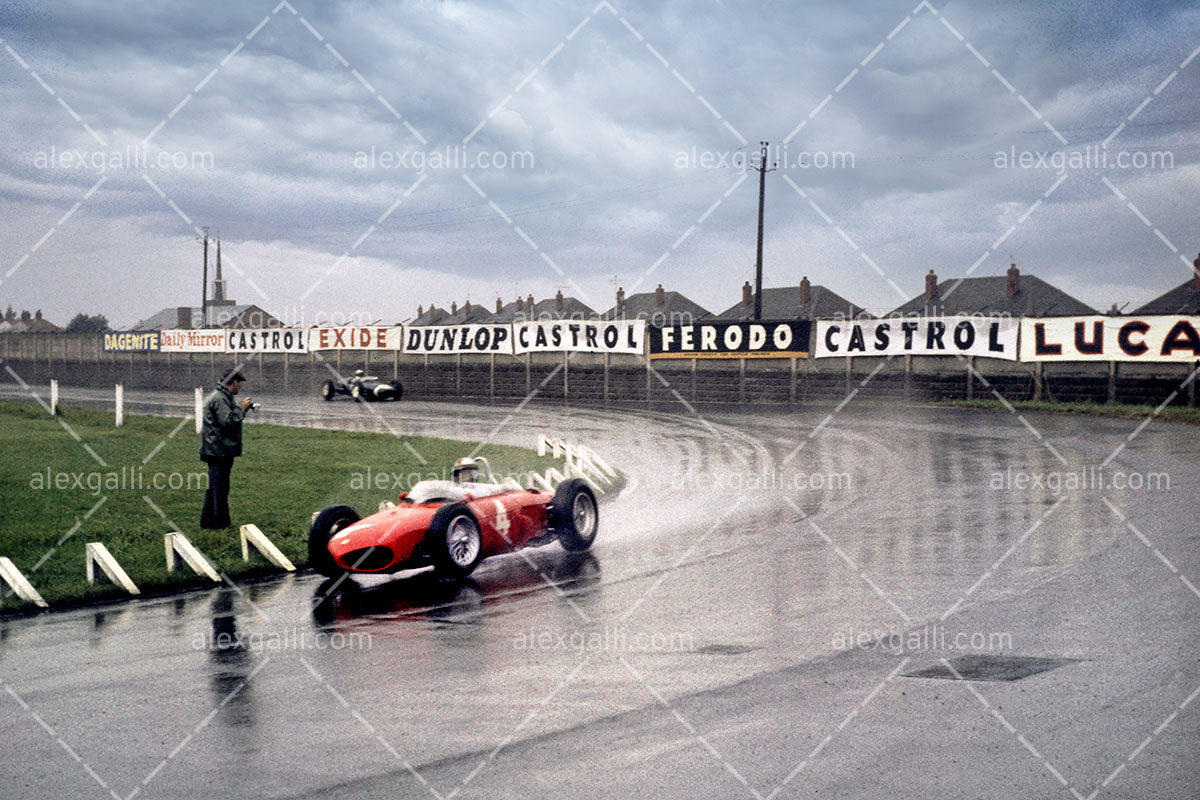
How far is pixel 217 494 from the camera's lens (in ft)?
40.2

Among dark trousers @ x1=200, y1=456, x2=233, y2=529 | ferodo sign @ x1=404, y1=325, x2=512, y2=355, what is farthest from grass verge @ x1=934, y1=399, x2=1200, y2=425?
dark trousers @ x1=200, y1=456, x2=233, y2=529

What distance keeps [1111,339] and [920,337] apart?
576 centimetres

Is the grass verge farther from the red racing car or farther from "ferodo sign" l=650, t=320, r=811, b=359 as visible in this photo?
the red racing car

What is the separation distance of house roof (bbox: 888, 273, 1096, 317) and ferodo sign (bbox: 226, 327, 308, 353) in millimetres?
39836

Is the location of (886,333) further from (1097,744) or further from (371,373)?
(1097,744)

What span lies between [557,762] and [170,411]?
31080 millimetres

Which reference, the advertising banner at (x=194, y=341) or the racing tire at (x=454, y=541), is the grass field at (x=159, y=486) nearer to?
the racing tire at (x=454, y=541)

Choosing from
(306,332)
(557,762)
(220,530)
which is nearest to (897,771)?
(557,762)

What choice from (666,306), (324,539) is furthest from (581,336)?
(666,306)

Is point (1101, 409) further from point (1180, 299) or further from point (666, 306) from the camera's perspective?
point (666, 306)

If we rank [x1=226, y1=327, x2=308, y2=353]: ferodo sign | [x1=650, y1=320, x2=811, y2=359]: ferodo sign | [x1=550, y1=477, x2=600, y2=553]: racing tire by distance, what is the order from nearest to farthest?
1. [x1=550, y1=477, x2=600, y2=553]: racing tire
2. [x1=650, y1=320, x2=811, y2=359]: ferodo sign
3. [x1=226, y1=327, x2=308, y2=353]: ferodo sign

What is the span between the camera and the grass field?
10719 millimetres

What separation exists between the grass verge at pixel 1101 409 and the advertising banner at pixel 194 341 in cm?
3590

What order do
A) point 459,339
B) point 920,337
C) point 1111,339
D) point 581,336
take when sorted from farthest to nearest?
point 459,339, point 581,336, point 920,337, point 1111,339
